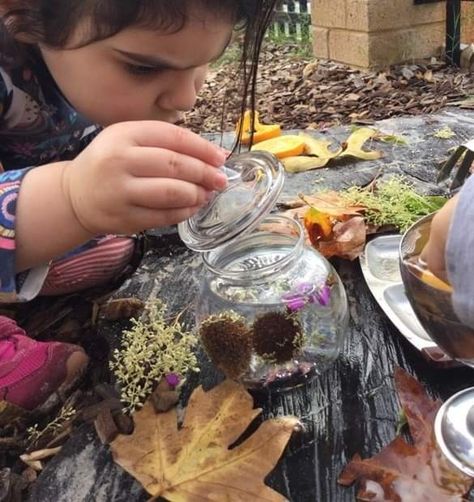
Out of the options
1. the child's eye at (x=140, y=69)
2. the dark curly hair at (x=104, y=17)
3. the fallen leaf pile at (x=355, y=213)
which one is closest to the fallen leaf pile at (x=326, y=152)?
the fallen leaf pile at (x=355, y=213)

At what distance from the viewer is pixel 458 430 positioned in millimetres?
779

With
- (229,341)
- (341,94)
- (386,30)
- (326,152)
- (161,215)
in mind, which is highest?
(161,215)

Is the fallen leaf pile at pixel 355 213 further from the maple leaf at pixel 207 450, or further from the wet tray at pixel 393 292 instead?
the maple leaf at pixel 207 450

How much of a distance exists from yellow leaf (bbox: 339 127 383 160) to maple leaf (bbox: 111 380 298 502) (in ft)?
3.18

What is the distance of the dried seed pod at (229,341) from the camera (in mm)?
858

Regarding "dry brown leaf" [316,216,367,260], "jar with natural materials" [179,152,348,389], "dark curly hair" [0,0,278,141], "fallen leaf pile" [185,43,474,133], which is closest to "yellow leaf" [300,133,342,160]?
"dark curly hair" [0,0,278,141]

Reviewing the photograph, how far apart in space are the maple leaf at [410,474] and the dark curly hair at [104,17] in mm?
679

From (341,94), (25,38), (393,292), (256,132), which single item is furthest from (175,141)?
(341,94)

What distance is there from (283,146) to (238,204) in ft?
3.10

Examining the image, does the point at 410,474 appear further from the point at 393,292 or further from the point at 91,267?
the point at 91,267

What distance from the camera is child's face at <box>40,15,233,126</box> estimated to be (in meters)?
1.04

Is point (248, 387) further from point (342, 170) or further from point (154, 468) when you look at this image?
point (342, 170)

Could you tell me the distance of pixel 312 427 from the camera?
835 millimetres

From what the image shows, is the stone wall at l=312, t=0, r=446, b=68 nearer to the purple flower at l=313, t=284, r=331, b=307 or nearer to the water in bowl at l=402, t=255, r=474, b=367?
the purple flower at l=313, t=284, r=331, b=307
